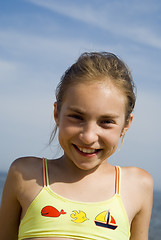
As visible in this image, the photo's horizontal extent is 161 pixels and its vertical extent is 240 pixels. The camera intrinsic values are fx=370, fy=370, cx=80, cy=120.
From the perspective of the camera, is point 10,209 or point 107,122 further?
point 10,209

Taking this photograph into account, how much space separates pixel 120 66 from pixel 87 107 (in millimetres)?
510

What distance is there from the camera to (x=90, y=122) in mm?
2516

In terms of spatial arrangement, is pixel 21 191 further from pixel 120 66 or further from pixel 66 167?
pixel 120 66

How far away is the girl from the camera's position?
2516mm

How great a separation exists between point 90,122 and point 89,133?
0.08 metres

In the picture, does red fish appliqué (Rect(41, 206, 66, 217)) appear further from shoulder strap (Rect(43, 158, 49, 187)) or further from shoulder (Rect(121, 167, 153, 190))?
shoulder (Rect(121, 167, 153, 190))

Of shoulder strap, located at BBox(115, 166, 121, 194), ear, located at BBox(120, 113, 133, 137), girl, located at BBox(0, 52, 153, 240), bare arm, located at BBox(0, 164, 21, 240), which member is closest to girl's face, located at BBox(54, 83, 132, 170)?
girl, located at BBox(0, 52, 153, 240)

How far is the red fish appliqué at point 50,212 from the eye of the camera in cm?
254

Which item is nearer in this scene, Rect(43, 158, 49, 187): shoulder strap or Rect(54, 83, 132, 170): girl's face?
Rect(54, 83, 132, 170): girl's face

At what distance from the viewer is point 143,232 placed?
9.69 ft

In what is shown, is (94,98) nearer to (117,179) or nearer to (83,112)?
(83,112)

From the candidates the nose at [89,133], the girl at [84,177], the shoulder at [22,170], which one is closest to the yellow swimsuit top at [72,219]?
the girl at [84,177]

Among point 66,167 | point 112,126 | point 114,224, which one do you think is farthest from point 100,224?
point 112,126

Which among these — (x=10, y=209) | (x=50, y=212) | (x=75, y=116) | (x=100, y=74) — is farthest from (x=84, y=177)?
(x=100, y=74)
